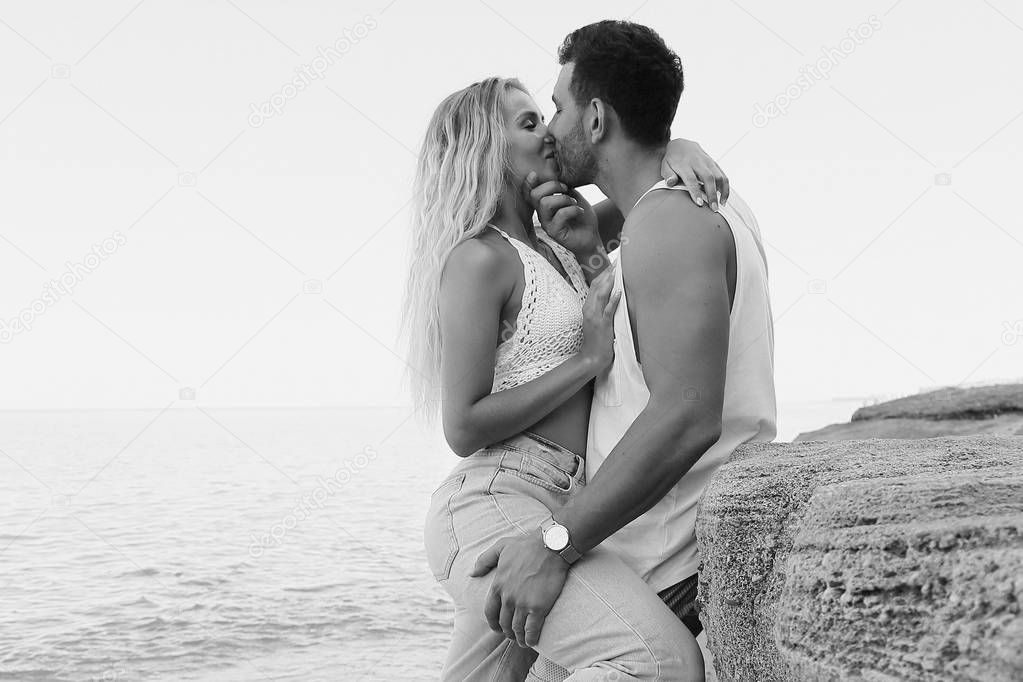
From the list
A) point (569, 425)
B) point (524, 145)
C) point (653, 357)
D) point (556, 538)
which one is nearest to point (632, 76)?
point (524, 145)

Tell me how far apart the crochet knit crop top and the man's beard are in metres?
0.32

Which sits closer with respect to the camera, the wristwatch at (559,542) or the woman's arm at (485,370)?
the wristwatch at (559,542)

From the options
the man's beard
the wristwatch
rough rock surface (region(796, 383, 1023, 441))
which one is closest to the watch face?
the wristwatch

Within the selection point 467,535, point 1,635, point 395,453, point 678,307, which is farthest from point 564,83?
point 395,453

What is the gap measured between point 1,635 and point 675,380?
33.1ft

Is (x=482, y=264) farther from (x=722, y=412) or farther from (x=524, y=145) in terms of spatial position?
(x=722, y=412)

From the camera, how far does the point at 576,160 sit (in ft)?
10.1

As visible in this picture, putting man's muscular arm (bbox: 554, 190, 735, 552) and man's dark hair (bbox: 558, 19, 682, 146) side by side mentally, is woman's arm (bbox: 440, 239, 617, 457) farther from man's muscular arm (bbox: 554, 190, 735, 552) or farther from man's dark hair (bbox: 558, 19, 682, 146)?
man's dark hair (bbox: 558, 19, 682, 146)

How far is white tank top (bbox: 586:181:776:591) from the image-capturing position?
258 cm

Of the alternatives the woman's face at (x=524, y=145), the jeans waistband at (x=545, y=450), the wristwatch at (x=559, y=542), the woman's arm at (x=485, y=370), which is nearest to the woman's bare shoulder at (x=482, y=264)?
the woman's arm at (x=485, y=370)

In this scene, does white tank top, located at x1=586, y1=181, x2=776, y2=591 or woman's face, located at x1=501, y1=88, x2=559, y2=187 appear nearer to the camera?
white tank top, located at x1=586, y1=181, x2=776, y2=591

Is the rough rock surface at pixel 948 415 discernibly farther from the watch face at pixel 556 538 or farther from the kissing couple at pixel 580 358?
the watch face at pixel 556 538

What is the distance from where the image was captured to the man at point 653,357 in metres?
2.41

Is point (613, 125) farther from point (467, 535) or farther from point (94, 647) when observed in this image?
point (94, 647)
